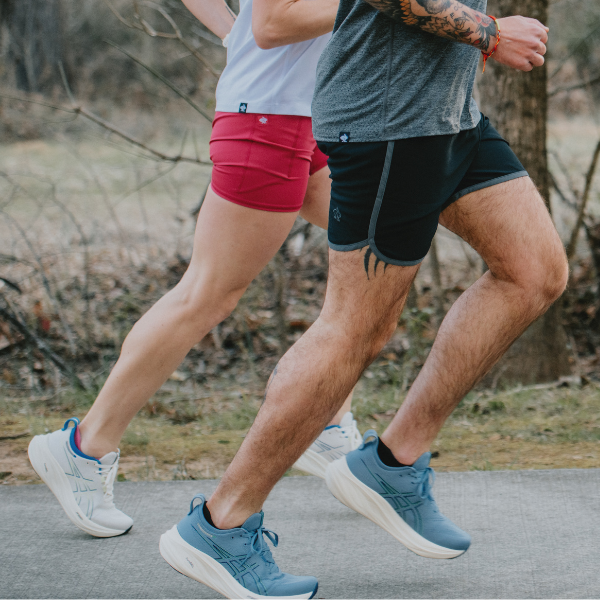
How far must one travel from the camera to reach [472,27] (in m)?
1.84

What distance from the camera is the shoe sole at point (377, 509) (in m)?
2.18

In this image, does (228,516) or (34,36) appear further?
(34,36)

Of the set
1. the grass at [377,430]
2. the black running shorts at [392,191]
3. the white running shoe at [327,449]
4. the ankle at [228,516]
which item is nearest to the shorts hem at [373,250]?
the black running shorts at [392,191]

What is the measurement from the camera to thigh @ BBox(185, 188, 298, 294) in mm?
2369

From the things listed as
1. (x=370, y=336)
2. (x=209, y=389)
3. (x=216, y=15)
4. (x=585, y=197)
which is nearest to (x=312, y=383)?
(x=370, y=336)

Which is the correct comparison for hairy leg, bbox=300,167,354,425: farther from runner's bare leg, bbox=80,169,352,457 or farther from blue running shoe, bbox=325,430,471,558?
blue running shoe, bbox=325,430,471,558

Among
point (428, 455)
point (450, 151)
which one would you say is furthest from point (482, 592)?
point (450, 151)

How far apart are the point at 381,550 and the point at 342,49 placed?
1455mm

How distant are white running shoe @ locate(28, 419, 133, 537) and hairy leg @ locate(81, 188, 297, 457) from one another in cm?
4

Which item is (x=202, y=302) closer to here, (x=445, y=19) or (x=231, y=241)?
(x=231, y=241)

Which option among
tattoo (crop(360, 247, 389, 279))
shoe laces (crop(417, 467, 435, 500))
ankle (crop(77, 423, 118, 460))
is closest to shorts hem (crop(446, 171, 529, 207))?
tattoo (crop(360, 247, 389, 279))

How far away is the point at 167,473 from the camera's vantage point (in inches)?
131

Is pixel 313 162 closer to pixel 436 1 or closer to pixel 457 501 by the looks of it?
pixel 436 1

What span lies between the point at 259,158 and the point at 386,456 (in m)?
0.94
